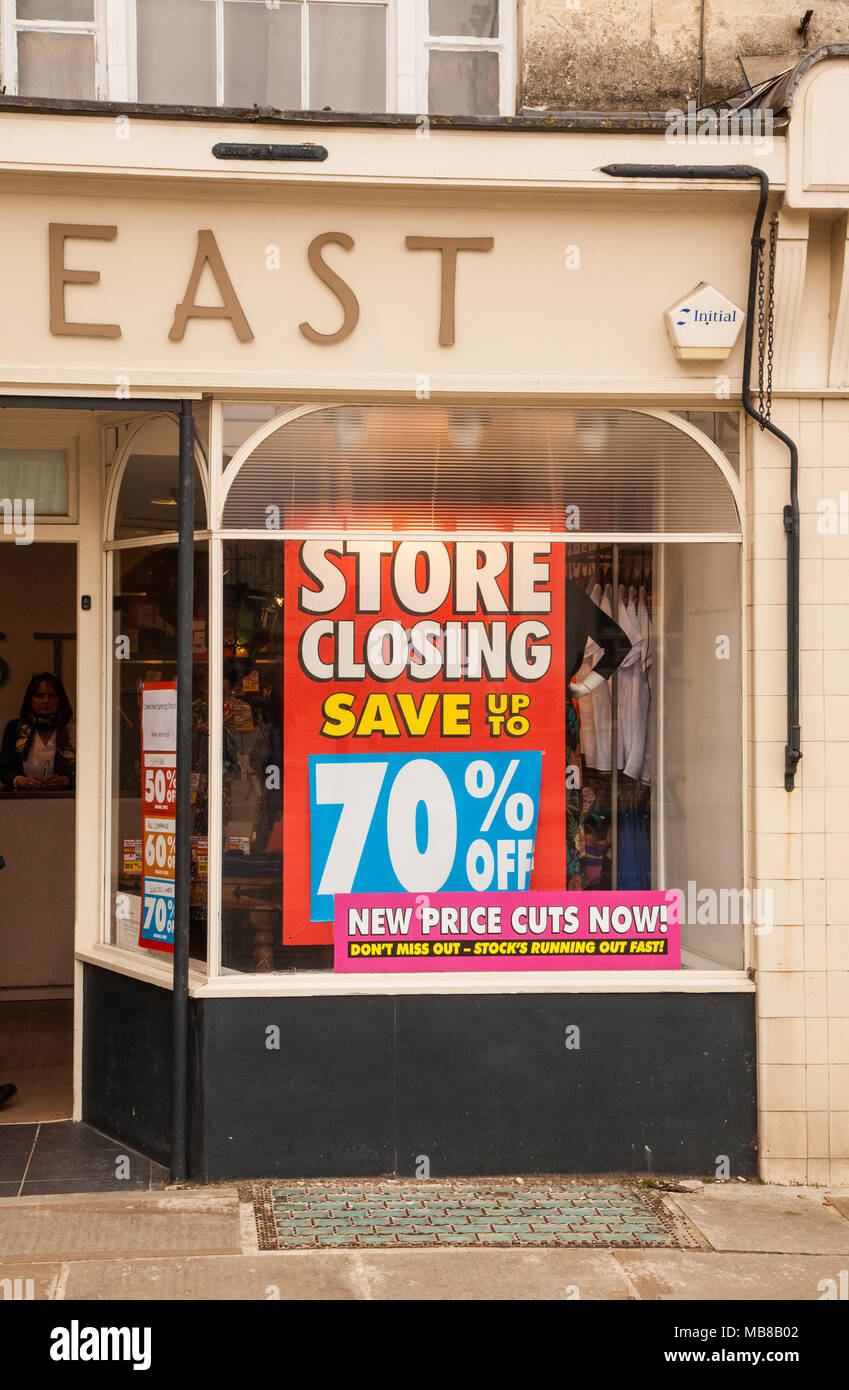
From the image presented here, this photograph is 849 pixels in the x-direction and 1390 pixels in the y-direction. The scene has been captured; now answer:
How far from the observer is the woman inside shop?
32.0ft

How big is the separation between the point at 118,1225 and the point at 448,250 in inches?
179

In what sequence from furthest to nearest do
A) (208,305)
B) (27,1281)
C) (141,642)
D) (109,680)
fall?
(109,680)
(141,642)
(208,305)
(27,1281)

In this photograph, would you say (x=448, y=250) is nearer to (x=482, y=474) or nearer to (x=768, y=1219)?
(x=482, y=474)

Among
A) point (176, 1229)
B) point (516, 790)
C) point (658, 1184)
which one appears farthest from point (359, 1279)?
→ point (516, 790)

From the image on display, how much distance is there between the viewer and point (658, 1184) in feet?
20.2

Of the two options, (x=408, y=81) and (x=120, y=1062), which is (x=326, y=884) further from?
(x=408, y=81)

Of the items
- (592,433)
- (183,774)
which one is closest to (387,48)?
(592,433)

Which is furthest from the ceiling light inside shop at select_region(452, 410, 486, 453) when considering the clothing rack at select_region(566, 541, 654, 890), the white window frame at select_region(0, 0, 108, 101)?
the white window frame at select_region(0, 0, 108, 101)

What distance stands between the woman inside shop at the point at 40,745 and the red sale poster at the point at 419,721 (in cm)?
398

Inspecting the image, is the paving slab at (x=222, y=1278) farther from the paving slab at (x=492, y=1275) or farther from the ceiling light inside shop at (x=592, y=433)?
the ceiling light inside shop at (x=592, y=433)

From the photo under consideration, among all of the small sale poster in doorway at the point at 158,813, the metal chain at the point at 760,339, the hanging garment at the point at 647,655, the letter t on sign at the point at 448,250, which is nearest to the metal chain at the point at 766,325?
the metal chain at the point at 760,339

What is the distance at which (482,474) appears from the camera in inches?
255

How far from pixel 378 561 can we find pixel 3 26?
3069 mm

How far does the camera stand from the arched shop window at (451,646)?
6.34 m
